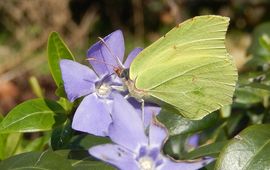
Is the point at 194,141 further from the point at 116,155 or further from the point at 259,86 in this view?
the point at 116,155

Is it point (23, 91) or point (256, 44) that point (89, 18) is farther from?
point (256, 44)

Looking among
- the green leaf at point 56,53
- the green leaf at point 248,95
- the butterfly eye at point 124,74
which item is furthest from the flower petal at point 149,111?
the green leaf at point 248,95

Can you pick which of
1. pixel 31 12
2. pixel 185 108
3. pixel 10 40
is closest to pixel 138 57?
pixel 185 108

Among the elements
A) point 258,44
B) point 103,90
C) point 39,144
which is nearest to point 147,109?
point 103,90

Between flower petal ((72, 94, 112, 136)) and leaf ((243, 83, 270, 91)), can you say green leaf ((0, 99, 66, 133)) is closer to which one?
flower petal ((72, 94, 112, 136))

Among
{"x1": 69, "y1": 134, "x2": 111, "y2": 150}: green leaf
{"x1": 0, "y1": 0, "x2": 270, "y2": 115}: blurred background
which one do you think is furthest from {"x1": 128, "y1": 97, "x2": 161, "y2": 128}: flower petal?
{"x1": 0, "y1": 0, "x2": 270, "y2": 115}: blurred background

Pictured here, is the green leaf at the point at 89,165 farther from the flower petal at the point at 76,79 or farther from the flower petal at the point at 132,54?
the flower petal at the point at 132,54

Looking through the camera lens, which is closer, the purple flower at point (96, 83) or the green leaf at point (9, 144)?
the purple flower at point (96, 83)
